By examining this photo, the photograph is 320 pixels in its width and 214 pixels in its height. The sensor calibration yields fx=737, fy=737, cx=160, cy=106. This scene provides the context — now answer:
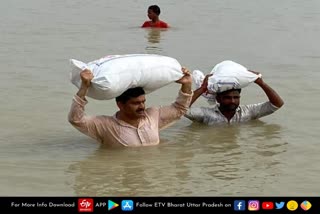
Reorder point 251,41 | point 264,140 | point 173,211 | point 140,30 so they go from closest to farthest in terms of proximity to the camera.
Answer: point 173,211 < point 264,140 < point 251,41 < point 140,30

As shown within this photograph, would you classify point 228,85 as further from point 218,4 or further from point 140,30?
point 218,4

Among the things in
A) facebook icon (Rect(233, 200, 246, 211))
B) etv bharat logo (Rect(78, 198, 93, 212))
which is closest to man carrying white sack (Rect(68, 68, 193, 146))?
etv bharat logo (Rect(78, 198, 93, 212))

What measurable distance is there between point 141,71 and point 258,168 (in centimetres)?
124

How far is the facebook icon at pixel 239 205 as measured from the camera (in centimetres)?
461

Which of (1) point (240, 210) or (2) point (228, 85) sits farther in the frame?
(2) point (228, 85)

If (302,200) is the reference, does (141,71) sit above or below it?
above

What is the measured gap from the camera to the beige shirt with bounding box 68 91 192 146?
20.2 ft

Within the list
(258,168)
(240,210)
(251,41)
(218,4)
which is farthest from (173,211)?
(218,4)

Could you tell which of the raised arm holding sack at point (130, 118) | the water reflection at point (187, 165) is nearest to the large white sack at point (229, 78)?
the water reflection at point (187, 165)

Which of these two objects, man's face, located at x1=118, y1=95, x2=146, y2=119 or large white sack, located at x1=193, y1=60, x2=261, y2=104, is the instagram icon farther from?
large white sack, located at x1=193, y1=60, x2=261, y2=104

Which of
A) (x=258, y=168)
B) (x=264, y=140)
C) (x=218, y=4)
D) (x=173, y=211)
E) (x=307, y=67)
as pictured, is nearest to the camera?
(x=173, y=211)

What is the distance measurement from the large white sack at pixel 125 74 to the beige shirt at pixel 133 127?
252 mm

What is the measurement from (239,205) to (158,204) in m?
0.52

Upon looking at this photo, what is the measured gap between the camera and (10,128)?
23.7 ft
